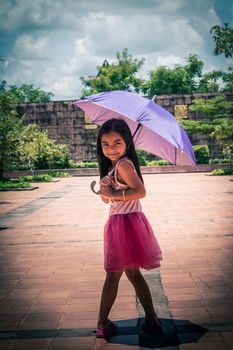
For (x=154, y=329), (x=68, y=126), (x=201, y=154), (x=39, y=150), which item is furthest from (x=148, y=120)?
(x=68, y=126)

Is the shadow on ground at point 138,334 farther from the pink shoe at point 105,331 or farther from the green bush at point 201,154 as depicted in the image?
the green bush at point 201,154

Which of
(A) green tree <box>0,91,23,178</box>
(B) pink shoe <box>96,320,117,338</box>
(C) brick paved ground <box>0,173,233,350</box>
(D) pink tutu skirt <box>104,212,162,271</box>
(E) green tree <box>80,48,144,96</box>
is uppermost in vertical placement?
(E) green tree <box>80,48,144,96</box>

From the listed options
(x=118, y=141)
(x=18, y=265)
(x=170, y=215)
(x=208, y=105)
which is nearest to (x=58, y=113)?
(x=208, y=105)

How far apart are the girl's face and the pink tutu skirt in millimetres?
433

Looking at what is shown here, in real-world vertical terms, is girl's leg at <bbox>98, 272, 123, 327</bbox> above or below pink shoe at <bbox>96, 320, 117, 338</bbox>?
above

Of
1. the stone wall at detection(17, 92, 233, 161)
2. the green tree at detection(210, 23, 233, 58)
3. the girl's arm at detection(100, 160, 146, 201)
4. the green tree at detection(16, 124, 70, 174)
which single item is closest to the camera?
the girl's arm at detection(100, 160, 146, 201)

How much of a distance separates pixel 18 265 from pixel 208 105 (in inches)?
805


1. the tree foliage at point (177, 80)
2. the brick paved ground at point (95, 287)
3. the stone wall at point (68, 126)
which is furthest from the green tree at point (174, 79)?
the brick paved ground at point (95, 287)

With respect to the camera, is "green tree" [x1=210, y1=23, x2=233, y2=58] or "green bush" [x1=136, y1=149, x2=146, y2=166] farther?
"green bush" [x1=136, y1=149, x2=146, y2=166]

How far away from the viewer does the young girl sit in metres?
2.35

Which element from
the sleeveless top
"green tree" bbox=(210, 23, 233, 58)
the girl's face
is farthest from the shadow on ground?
"green tree" bbox=(210, 23, 233, 58)

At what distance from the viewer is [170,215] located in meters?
7.28

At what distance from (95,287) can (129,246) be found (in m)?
1.31

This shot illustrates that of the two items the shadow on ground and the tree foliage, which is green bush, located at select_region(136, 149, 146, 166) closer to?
the tree foliage
